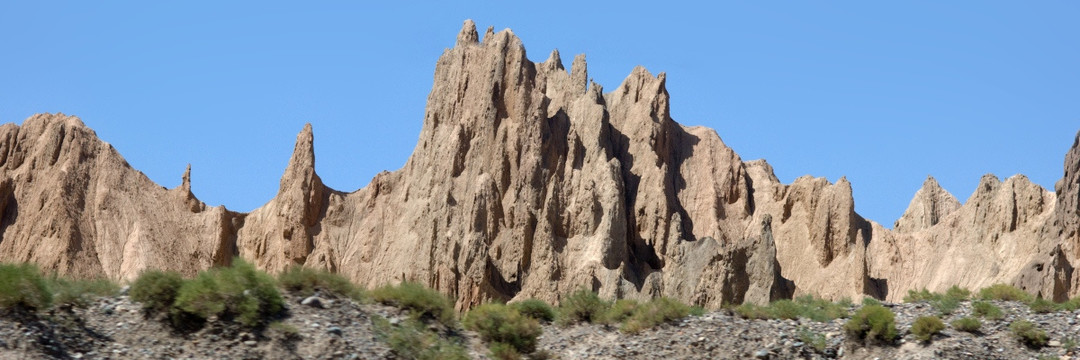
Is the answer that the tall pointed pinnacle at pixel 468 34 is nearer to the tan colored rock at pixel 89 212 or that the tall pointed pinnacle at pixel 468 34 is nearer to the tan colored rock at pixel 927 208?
the tan colored rock at pixel 89 212

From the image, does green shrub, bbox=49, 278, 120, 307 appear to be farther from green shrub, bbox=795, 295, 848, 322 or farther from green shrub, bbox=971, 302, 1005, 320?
green shrub, bbox=971, 302, 1005, 320

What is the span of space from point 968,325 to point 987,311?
4.62ft

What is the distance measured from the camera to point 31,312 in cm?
2516

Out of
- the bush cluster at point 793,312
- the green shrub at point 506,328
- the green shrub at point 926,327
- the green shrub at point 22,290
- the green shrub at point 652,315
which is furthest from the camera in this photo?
the bush cluster at point 793,312

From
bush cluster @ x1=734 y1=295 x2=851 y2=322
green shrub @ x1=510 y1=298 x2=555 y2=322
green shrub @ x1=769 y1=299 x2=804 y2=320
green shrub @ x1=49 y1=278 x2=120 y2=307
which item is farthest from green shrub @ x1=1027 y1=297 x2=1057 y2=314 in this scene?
green shrub @ x1=49 y1=278 x2=120 y2=307

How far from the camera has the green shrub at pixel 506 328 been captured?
97.6 ft

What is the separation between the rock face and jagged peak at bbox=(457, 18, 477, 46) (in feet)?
0.33

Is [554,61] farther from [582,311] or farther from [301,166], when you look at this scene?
[582,311]

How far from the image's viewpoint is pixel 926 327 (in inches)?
1204

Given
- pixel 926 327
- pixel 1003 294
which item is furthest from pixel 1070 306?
pixel 926 327

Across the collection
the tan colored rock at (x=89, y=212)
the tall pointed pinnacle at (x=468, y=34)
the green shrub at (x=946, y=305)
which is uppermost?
the tall pointed pinnacle at (x=468, y=34)

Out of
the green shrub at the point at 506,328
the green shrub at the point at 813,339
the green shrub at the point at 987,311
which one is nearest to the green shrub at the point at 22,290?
the green shrub at the point at 506,328

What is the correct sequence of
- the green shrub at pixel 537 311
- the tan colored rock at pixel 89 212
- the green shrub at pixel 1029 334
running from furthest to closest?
the tan colored rock at pixel 89 212
the green shrub at pixel 537 311
the green shrub at pixel 1029 334

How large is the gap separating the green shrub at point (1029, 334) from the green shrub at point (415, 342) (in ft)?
33.9
